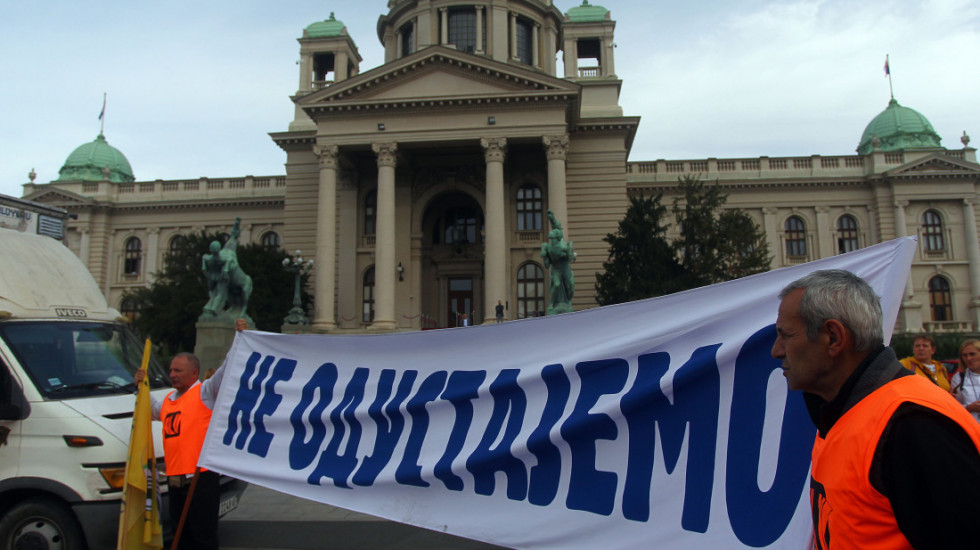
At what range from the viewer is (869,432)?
174 centimetres

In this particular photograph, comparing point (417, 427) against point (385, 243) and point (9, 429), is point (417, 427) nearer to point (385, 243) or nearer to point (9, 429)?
point (9, 429)

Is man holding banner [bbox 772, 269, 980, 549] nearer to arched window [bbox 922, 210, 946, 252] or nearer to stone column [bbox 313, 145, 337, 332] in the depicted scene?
stone column [bbox 313, 145, 337, 332]

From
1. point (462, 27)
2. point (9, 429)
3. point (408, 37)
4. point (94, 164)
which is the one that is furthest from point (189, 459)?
point (94, 164)

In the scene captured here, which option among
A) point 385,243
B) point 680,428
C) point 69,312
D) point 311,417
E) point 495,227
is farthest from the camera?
point 385,243

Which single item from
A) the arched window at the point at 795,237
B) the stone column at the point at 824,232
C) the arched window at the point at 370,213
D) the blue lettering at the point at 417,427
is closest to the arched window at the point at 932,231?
the stone column at the point at 824,232

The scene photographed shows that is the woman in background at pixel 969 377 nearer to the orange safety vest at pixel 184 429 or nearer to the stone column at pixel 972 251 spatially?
the orange safety vest at pixel 184 429

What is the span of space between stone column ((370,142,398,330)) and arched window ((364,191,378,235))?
442cm

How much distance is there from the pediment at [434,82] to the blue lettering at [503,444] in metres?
30.2

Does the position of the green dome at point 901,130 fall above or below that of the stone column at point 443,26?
below

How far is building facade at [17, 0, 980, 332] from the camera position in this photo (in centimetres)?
3297

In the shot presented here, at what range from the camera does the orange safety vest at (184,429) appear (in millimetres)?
4820

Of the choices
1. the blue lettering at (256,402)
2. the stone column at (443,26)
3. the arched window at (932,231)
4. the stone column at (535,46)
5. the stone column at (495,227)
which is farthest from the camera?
the stone column at (535,46)

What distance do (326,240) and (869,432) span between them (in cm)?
3279

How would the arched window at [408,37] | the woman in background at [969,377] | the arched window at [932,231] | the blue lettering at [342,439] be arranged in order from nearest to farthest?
the blue lettering at [342,439] < the woman in background at [969,377] < the arched window at [932,231] < the arched window at [408,37]
